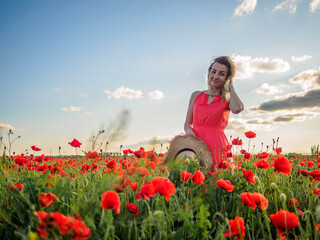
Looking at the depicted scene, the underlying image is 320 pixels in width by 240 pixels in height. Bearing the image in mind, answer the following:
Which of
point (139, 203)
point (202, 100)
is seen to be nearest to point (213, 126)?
point (202, 100)

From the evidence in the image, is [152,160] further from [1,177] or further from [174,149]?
[1,177]

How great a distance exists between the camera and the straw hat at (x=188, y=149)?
333 centimetres

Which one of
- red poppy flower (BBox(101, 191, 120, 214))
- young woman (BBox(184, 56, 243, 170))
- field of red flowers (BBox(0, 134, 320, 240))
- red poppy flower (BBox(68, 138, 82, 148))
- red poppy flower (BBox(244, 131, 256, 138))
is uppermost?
young woman (BBox(184, 56, 243, 170))

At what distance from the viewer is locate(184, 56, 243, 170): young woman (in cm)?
362

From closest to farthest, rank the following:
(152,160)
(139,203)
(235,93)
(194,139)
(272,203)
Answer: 1. (139,203)
2. (272,203)
3. (152,160)
4. (194,139)
5. (235,93)

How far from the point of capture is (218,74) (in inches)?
150

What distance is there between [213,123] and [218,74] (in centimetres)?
72

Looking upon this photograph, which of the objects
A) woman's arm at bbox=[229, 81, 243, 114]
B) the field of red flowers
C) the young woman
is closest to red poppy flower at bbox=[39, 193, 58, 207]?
the field of red flowers

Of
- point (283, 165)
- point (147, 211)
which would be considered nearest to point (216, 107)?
point (283, 165)

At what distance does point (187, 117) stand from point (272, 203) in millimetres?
2191

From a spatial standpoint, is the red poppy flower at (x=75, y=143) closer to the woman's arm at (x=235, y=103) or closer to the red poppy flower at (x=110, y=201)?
the red poppy flower at (x=110, y=201)

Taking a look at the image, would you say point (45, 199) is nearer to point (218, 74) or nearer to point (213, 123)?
point (213, 123)

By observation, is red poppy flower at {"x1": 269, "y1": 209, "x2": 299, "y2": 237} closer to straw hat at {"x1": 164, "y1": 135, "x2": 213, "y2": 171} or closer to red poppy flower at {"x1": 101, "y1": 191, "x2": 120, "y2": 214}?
red poppy flower at {"x1": 101, "y1": 191, "x2": 120, "y2": 214}

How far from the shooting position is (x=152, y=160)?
8.43 ft
